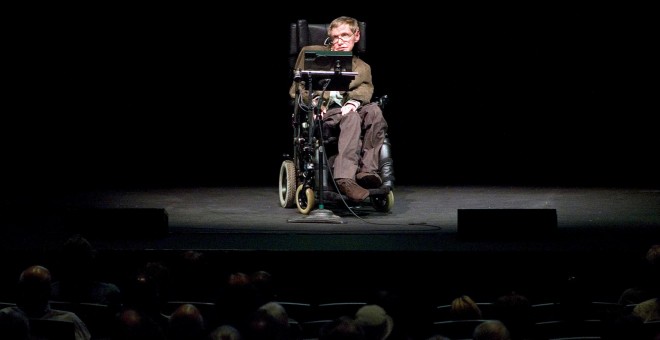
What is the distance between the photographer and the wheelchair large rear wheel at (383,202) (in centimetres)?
562

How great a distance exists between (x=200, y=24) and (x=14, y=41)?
1.46m

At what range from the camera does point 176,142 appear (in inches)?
333

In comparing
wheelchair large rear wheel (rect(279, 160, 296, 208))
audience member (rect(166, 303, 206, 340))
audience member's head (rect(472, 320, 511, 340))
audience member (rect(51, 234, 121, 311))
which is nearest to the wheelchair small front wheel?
wheelchair large rear wheel (rect(279, 160, 296, 208))

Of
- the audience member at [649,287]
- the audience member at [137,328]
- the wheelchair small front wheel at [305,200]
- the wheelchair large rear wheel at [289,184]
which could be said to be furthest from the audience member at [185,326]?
the wheelchair large rear wheel at [289,184]

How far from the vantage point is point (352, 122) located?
217 inches

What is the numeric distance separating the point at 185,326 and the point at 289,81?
6.03m

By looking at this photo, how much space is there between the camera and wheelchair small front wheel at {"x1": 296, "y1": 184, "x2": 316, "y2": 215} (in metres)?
5.41

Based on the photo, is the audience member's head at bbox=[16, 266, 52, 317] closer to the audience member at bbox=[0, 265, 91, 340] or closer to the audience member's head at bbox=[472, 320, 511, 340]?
the audience member at bbox=[0, 265, 91, 340]

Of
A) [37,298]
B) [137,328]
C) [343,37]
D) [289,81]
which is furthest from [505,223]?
[289,81]

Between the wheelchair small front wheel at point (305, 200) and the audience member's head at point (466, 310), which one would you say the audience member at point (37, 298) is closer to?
the audience member's head at point (466, 310)

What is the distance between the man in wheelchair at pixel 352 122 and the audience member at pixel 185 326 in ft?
10.2

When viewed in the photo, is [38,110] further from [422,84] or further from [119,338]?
[119,338]

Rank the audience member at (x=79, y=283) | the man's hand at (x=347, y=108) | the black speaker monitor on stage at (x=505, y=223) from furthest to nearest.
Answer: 1. the man's hand at (x=347, y=108)
2. the black speaker monitor on stage at (x=505, y=223)
3. the audience member at (x=79, y=283)

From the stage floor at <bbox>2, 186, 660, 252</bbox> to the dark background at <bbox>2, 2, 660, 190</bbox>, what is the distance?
1181mm
